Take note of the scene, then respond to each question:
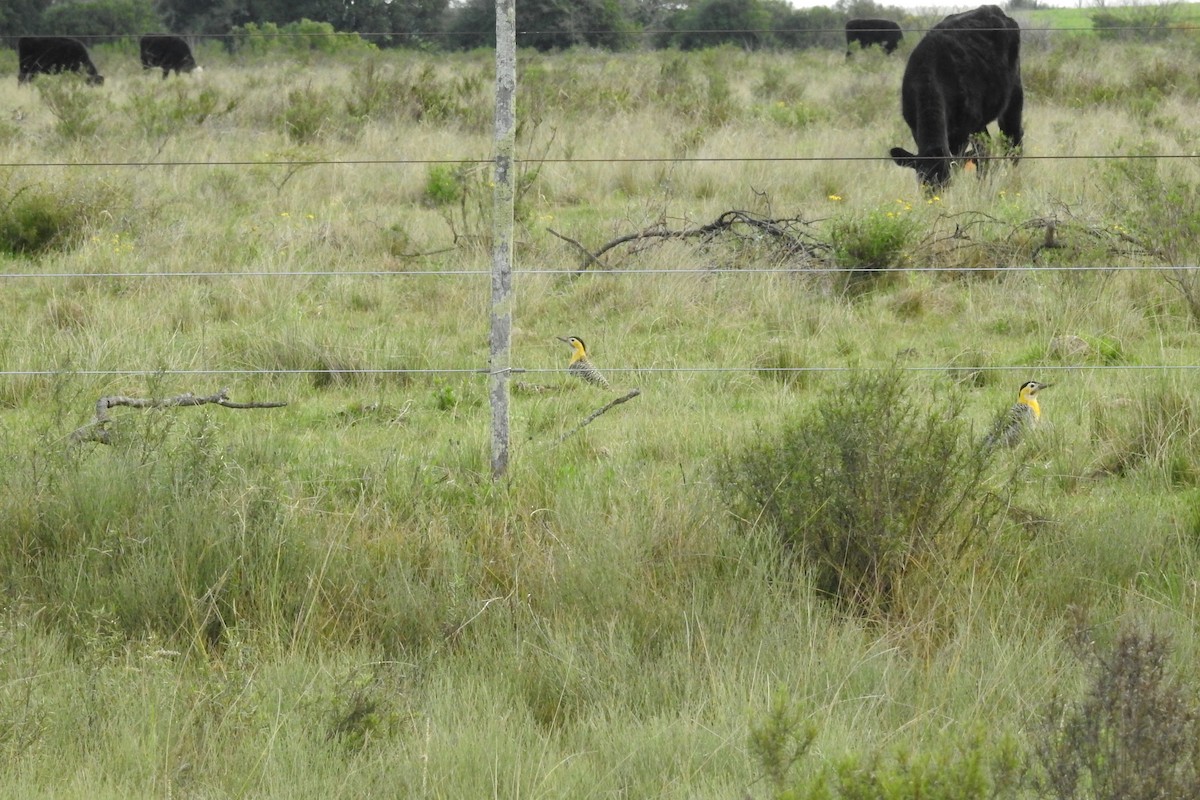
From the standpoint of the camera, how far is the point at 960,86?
12.1 meters

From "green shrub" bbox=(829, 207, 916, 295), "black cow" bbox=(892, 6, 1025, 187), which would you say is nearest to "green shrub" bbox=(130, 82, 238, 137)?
"black cow" bbox=(892, 6, 1025, 187)

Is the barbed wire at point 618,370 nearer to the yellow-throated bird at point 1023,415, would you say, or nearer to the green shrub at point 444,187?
the yellow-throated bird at point 1023,415

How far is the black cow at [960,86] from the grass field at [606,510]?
1098 mm

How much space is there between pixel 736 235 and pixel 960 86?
4354 mm

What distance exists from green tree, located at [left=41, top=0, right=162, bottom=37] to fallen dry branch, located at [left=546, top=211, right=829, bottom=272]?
36235 millimetres

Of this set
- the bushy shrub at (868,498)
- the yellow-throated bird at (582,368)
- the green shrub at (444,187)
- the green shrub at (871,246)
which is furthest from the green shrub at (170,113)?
the bushy shrub at (868,498)

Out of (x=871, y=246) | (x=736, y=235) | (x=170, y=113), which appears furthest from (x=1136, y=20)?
(x=871, y=246)

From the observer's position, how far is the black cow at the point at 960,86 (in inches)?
451

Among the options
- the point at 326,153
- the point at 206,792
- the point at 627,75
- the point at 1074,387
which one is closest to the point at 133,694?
the point at 206,792

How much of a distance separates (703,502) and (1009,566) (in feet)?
3.24

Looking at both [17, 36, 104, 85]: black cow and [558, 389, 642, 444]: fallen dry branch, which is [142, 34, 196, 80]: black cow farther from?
[558, 389, 642, 444]: fallen dry branch

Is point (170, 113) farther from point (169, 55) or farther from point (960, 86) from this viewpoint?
point (169, 55)

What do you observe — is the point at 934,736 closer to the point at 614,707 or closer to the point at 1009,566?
the point at 614,707

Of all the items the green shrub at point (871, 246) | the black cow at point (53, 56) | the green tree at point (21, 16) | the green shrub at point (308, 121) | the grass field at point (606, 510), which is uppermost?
the green tree at point (21, 16)
